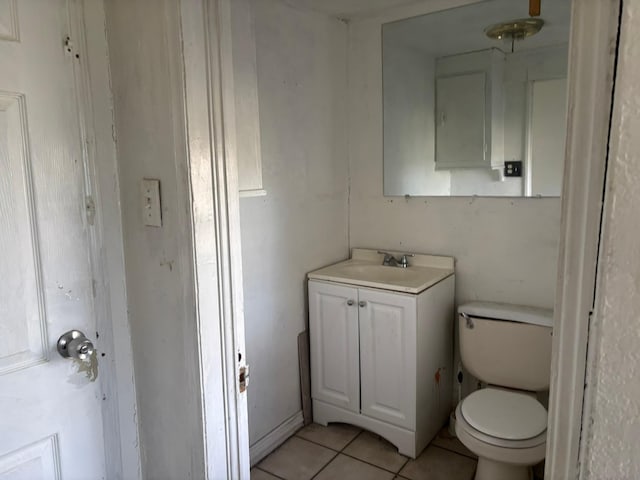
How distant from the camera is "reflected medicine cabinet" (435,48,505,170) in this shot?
2.29 metres

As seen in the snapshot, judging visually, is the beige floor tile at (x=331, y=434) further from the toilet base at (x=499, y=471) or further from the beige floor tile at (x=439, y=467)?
the toilet base at (x=499, y=471)

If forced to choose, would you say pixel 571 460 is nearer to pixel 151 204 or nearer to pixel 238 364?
pixel 238 364

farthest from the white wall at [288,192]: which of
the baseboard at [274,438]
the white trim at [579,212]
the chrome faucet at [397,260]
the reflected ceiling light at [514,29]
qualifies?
the white trim at [579,212]

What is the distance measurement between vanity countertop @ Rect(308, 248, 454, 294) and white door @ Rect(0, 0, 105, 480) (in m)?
1.36

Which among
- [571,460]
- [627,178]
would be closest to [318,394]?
[571,460]

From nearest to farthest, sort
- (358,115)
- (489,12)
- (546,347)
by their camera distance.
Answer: (546,347) < (489,12) < (358,115)

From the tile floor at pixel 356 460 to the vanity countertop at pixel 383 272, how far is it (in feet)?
2.65

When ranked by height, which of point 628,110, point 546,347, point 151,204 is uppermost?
point 628,110

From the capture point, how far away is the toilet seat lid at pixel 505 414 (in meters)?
1.80

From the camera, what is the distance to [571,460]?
0.62m

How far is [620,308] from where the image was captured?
21.0 inches

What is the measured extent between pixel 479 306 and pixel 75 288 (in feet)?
5.75

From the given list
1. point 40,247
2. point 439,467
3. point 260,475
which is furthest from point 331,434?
point 40,247

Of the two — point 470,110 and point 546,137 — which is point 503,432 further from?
point 470,110
